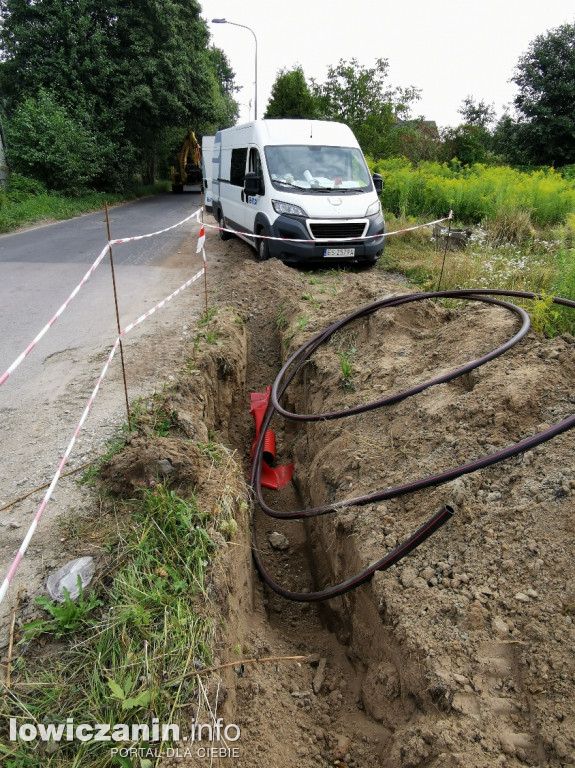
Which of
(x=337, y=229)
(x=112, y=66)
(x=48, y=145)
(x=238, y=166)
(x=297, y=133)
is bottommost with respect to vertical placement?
(x=337, y=229)

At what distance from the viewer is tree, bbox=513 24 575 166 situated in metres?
23.8

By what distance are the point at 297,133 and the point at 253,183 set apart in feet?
4.29

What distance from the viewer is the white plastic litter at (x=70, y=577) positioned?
249cm

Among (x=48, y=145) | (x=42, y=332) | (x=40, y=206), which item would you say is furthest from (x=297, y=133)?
(x=48, y=145)

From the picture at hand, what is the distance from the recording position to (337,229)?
27.8ft

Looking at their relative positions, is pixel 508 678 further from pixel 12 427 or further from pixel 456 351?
pixel 12 427

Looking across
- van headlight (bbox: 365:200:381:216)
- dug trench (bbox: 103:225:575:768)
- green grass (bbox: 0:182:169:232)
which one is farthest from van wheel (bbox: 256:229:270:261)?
green grass (bbox: 0:182:169:232)

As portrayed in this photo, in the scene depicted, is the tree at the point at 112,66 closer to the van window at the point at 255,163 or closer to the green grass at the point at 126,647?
the van window at the point at 255,163

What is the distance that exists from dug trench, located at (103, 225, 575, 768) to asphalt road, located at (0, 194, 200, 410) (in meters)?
1.95

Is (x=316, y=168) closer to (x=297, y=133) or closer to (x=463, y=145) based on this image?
(x=297, y=133)

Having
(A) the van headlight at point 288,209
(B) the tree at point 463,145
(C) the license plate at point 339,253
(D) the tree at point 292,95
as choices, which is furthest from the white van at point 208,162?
(D) the tree at point 292,95

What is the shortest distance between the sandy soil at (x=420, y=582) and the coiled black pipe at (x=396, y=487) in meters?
0.12

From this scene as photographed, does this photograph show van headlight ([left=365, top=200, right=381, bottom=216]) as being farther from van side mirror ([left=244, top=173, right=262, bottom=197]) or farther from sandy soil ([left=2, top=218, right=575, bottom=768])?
sandy soil ([left=2, top=218, right=575, bottom=768])

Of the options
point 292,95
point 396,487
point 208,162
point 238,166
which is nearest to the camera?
point 396,487
